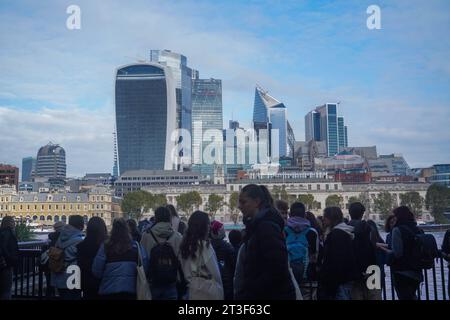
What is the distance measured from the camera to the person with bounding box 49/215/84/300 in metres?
7.19

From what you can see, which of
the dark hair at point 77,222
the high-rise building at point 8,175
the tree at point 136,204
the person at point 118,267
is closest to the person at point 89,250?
the person at point 118,267

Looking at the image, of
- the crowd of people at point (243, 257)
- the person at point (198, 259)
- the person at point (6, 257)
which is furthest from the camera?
the person at point (6, 257)

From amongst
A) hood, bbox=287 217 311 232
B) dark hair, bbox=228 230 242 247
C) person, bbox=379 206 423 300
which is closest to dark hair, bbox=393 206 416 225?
person, bbox=379 206 423 300

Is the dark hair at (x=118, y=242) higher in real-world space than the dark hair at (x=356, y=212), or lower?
lower

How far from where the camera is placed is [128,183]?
470 feet

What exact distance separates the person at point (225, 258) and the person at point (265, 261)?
1.70 metres

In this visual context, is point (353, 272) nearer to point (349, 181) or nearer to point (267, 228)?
point (267, 228)

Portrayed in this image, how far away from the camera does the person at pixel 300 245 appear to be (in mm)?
6824

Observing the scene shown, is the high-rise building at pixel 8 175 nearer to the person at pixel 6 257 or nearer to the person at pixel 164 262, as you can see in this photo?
the person at pixel 6 257

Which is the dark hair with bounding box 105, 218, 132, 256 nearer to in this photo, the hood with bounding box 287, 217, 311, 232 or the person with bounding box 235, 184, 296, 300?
the person with bounding box 235, 184, 296, 300

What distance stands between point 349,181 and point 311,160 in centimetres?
5083
